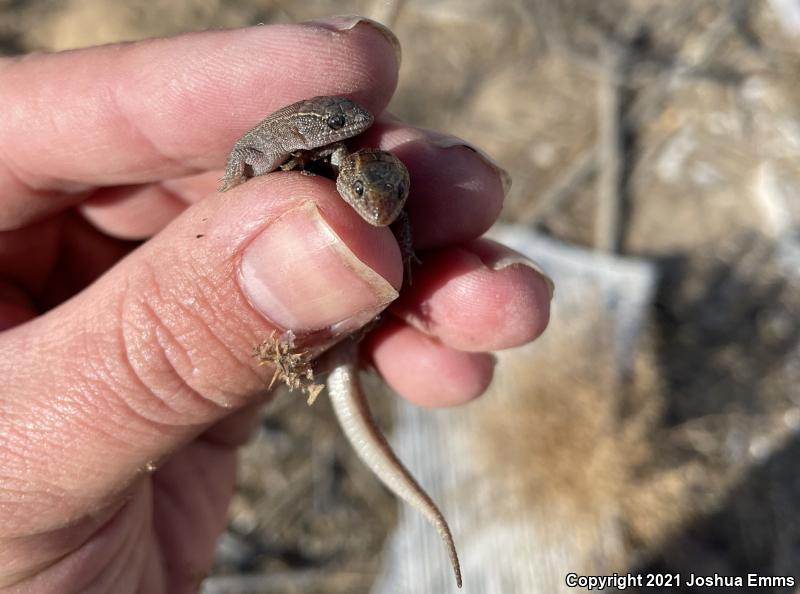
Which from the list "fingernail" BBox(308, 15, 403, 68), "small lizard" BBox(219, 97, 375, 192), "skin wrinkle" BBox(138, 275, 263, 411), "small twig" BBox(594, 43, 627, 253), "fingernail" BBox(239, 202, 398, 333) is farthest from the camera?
"small twig" BBox(594, 43, 627, 253)

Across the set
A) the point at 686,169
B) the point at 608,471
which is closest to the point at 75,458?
the point at 608,471

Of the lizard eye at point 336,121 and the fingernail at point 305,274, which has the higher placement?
the lizard eye at point 336,121

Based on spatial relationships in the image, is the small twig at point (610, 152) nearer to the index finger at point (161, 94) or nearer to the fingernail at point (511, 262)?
the fingernail at point (511, 262)

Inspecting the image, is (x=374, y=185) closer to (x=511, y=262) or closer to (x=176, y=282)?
(x=176, y=282)

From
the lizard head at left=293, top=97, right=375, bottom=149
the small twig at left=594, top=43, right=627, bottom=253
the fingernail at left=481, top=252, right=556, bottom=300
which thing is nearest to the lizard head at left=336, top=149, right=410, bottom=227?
the lizard head at left=293, top=97, right=375, bottom=149

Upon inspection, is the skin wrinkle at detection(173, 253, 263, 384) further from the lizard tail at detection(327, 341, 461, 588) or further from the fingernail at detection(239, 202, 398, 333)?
the lizard tail at detection(327, 341, 461, 588)

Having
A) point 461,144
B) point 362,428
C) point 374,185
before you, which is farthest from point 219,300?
point 461,144

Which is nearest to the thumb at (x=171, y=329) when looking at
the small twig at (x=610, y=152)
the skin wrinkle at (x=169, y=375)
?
the skin wrinkle at (x=169, y=375)
